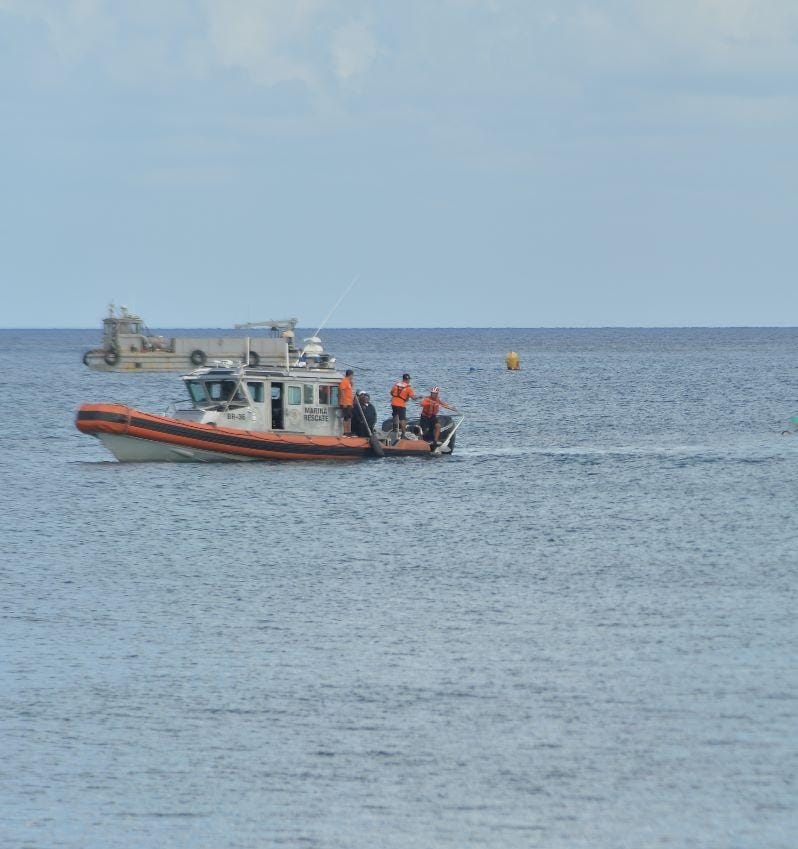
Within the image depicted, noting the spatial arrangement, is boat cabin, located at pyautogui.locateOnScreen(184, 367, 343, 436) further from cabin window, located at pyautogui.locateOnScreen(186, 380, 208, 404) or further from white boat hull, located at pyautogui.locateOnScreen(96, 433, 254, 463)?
white boat hull, located at pyautogui.locateOnScreen(96, 433, 254, 463)

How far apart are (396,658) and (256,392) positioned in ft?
60.5

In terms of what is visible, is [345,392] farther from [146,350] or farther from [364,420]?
[146,350]

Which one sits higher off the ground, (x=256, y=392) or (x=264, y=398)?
(x=256, y=392)

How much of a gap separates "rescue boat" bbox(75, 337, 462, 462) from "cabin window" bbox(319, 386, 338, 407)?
0.02m

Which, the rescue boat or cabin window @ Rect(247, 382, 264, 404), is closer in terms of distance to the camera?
the rescue boat

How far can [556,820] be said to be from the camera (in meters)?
13.6

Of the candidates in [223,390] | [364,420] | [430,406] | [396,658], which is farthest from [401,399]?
[396,658]

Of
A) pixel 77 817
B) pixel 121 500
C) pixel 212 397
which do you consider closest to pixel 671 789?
pixel 77 817

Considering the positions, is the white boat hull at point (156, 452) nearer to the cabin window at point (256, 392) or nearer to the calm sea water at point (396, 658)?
the calm sea water at point (396, 658)

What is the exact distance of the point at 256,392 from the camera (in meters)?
36.8

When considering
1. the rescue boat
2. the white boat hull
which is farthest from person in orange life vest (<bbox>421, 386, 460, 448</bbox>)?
the white boat hull

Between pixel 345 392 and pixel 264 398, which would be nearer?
pixel 264 398

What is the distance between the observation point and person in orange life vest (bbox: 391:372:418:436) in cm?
3788

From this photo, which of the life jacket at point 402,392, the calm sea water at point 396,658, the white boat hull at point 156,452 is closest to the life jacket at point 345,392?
the life jacket at point 402,392
